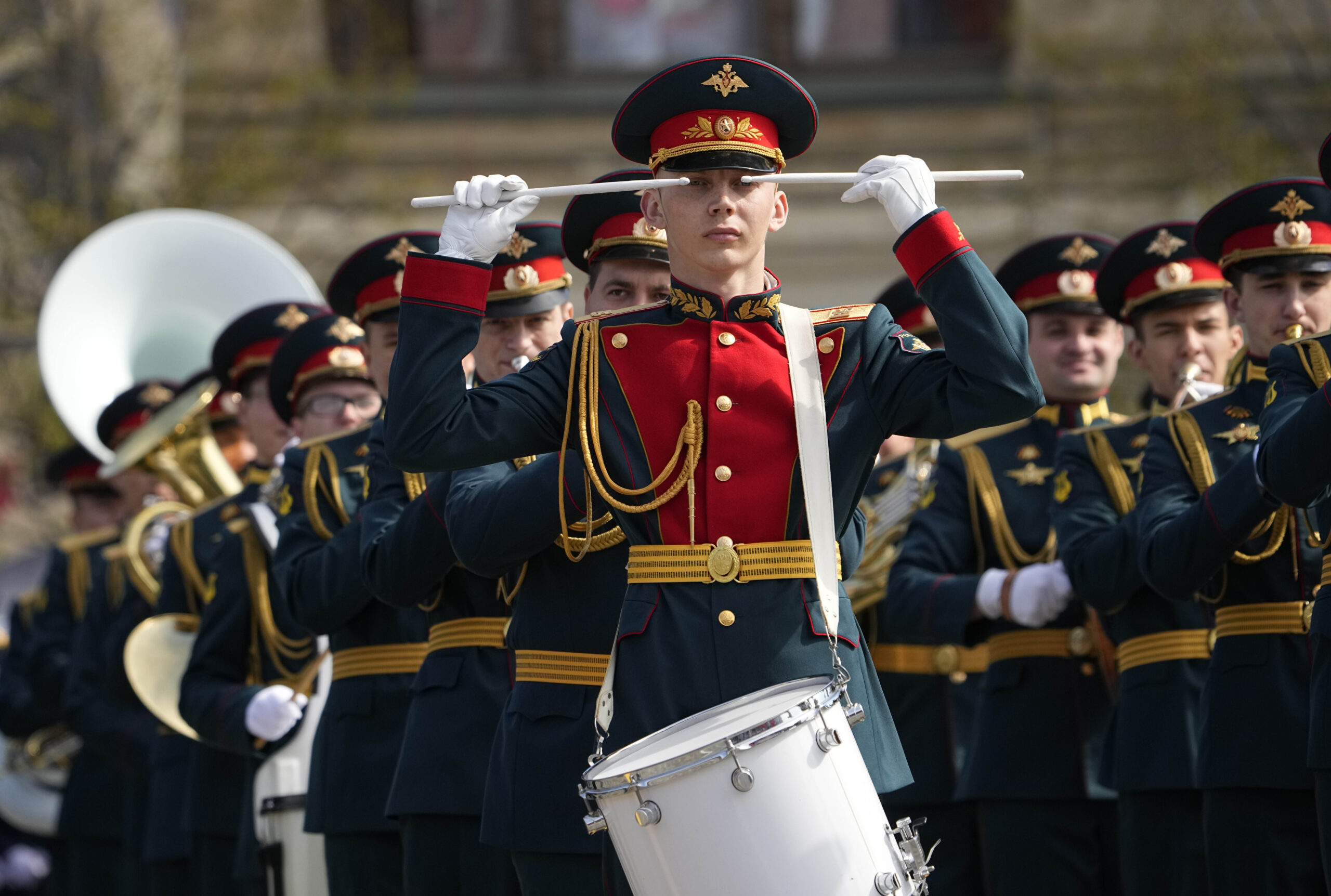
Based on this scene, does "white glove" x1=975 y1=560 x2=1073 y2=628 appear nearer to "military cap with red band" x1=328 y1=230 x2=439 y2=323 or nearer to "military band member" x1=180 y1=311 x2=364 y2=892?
"military cap with red band" x1=328 y1=230 x2=439 y2=323

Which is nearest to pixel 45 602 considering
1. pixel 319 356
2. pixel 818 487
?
pixel 319 356

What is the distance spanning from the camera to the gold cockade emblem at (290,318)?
8.23 meters

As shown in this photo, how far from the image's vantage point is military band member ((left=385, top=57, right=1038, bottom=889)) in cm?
403

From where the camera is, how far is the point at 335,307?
271 inches

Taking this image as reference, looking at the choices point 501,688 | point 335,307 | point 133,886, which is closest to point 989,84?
point 133,886

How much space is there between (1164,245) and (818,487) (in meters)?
3.05

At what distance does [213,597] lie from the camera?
731 cm

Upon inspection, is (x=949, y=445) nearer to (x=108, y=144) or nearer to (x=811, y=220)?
(x=108, y=144)

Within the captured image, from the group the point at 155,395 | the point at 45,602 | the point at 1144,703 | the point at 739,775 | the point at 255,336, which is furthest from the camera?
the point at 45,602

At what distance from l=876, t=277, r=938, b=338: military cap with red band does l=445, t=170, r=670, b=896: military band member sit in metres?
3.21

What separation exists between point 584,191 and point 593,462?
1.76 ft

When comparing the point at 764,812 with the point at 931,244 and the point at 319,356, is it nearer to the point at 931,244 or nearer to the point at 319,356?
the point at 931,244

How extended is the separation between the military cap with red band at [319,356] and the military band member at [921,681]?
72.4 inches

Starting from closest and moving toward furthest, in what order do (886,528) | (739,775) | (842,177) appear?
(739,775)
(842,177)
(886,528)
